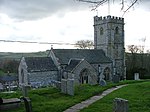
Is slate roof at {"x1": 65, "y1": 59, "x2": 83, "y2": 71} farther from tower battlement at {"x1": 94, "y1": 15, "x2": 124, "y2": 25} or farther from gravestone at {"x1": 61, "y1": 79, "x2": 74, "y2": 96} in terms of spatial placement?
gravestone at {"x1": 61, "y1": 79, "x2": 74, "y2": 96}

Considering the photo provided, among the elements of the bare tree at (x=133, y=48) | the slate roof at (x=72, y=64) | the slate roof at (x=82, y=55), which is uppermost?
the bare tree at (x=133, y=48)

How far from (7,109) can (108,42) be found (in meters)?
31.3

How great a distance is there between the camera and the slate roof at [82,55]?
36406mm

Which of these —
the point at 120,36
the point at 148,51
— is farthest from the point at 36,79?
the point at 148,51

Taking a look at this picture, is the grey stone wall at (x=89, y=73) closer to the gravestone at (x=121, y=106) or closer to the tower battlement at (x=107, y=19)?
the tower battlement at (x=107, y=19)

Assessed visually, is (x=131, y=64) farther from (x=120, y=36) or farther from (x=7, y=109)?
(x=7, y=109)

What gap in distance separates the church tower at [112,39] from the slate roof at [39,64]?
10.7 meters

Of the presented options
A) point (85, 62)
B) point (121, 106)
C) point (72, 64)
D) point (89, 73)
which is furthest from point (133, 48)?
point (121, 106)

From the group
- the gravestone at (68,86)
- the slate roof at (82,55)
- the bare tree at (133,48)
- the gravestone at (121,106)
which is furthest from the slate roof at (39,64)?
the gravestone at (121,106)

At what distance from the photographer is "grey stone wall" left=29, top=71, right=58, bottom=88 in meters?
32.7

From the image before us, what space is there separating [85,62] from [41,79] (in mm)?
6860

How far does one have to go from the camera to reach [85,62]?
113ft

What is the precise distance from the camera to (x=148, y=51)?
187 feet

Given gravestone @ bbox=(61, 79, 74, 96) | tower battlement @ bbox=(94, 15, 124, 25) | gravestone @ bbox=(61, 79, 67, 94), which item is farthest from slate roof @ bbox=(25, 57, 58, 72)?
gravestone @ bbox=(61, 79, 74, 96)
